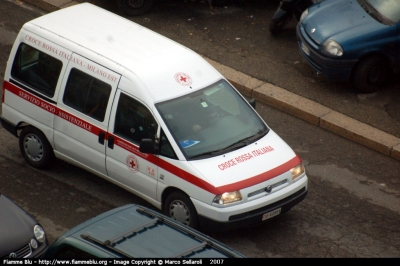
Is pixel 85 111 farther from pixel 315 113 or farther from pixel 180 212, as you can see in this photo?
pixel 315 113

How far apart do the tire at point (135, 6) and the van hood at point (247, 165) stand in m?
6.49

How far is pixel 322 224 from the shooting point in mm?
9914

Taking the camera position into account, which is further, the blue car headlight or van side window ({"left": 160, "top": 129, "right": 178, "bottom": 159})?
the blue car headlight

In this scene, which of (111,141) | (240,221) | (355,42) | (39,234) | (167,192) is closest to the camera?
(39,234)

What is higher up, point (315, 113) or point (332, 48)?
point (332, 48)

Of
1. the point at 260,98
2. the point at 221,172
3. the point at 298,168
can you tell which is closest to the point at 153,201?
the point at 221,172

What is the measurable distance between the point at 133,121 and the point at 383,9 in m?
5.66

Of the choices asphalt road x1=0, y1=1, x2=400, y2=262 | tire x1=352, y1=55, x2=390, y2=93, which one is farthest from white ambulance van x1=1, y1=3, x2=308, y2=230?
tire x1=352, y1=55, x2=390, y2=93

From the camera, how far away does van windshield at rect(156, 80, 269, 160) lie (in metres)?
9.35

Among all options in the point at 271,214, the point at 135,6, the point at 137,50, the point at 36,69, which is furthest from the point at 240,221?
the point at 135,6

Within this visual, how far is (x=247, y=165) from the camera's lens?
9.26 meters

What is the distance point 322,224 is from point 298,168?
2.80 ft

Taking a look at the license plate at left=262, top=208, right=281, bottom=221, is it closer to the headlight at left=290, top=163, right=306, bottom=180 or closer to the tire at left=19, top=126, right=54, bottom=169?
the headlight at left=290, top=163, right=306, bottom=180

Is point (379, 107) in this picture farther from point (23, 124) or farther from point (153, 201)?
point (23, 124)
